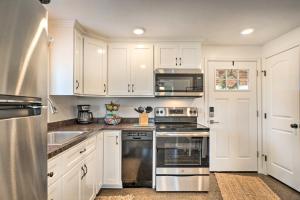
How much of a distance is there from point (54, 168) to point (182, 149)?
1801mm

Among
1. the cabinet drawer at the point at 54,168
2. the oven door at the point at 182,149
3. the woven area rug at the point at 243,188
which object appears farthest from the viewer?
the oven door at the point at 182,149

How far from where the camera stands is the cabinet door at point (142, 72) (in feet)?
11.1

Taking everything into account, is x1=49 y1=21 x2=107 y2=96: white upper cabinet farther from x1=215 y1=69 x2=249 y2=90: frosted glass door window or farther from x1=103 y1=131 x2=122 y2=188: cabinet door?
x1=215 y1=69 x2=249 y2=90: frosted glass door window

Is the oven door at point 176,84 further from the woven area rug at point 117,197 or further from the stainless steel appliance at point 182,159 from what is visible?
the woven area rug at point 117,197

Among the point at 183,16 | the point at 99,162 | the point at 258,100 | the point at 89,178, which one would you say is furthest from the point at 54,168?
the point at 258,100

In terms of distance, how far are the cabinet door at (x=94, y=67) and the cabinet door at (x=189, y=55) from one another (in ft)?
3.93

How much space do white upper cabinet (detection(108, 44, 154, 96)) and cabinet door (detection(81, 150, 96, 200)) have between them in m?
1.17

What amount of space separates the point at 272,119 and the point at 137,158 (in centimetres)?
224

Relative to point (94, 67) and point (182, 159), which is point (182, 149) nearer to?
point (182, 159)

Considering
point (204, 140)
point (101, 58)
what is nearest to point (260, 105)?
point (204, 140)

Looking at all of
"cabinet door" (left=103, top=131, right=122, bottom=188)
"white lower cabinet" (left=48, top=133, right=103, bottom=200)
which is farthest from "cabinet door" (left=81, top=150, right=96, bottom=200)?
"cabinet door" (left=103, top=131, right=122, bottom=188)

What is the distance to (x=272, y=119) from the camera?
11.3 ft

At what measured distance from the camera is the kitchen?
2.35m

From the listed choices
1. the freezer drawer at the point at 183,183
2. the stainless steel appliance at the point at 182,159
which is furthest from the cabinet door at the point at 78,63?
the freezer drawer at the point at 183,183
